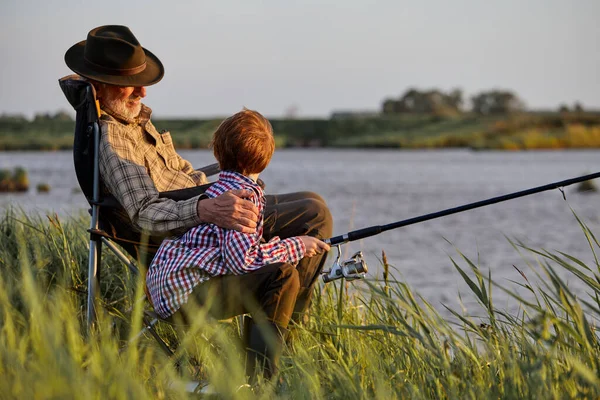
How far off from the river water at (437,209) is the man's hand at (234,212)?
17.4 inches

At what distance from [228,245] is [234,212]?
101 millimetres

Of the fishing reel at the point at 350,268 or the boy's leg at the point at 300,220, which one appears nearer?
the fishing reel at the point at 350,268

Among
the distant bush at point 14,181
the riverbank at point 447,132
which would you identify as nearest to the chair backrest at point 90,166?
the distant bush at point 14,181

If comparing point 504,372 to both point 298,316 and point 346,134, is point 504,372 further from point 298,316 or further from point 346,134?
point 346,134

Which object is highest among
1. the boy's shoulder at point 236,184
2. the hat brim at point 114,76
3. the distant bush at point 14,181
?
the hat brim at point 114,76

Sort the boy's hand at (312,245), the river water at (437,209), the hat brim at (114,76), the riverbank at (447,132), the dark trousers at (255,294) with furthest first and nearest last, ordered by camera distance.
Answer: the riverbank at (447,132), the river water at (437,209), the hat brim at (114,76), the boy's hand at (312,245), the dark trousers at (255,294)

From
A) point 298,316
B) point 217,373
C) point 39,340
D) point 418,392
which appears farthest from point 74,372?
point 298,316

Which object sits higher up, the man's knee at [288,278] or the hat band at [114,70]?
the hat band at [114,70]

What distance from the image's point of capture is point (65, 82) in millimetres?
2799

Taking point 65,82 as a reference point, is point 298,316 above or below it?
below

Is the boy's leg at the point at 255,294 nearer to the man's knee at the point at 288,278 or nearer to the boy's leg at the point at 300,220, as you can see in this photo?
the man's knee at the point at 288,278

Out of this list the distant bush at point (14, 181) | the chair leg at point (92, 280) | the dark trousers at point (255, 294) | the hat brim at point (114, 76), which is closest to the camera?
the dark trousers at point (255, 294)

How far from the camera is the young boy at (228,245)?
2457mm

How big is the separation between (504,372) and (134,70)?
67.4 inches
